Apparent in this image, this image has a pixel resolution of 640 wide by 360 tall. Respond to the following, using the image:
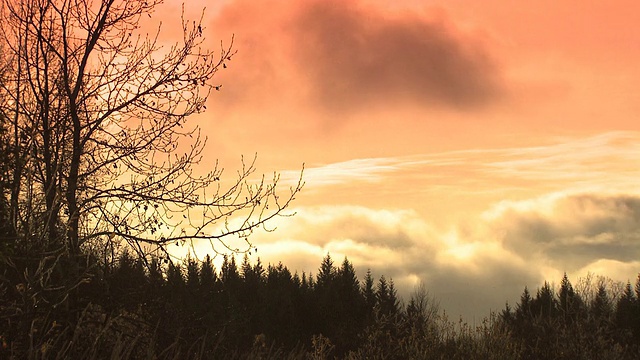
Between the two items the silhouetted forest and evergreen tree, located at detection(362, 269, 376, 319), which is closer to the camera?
the silhouetted forest

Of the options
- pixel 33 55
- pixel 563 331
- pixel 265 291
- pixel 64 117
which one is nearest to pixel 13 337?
pixel 64 117

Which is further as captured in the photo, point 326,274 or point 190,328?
point 326,274

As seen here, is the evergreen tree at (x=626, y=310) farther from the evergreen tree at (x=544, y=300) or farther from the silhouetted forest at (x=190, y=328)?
the silhouetted forest at (x=190, y=328)

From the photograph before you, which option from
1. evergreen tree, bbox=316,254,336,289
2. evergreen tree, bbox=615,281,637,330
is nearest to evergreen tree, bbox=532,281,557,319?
evergreen tree, bbox=615,281,637,330

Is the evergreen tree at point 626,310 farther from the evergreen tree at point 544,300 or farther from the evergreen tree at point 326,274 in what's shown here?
the evergreen tree at point 326,274

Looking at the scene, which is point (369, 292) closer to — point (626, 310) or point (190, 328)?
point (626, 310)

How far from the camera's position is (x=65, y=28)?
13.4 m

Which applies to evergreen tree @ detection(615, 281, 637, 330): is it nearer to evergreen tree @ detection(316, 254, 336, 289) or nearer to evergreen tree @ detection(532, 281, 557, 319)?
evergreen tree @ detection(532, 281, 557, 319)

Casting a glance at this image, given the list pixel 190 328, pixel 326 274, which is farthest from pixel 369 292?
pixel 190 328

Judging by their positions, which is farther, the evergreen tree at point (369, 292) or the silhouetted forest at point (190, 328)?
the evergreen tree at point (369, 292)

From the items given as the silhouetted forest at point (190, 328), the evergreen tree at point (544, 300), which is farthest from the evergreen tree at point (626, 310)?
the silhouetted forest at point (190, 328)

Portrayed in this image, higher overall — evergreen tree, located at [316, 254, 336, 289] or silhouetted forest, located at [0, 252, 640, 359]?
evergreen tree, located at [316, 254, 336, 289]

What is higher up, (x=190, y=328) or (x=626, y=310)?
(x=626, y=310)

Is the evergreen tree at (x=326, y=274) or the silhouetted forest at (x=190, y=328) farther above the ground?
the evergreen tree at (x=326, y=274)
